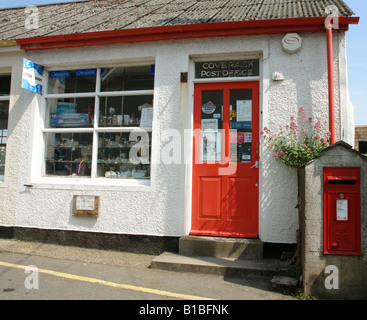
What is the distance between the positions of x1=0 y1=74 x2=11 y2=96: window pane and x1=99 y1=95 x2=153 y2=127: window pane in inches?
84.5

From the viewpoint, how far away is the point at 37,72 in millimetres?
6102

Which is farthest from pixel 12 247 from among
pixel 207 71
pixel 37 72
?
pixel 207 71

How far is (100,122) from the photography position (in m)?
6.09

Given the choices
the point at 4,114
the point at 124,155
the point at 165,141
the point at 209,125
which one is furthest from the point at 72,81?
the point at 209,125

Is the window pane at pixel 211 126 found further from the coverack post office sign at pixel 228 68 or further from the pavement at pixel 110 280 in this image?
the pavement at pixel 110 280

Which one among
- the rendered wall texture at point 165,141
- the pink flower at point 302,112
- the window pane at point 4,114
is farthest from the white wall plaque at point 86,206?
the pink flower at point 302,112

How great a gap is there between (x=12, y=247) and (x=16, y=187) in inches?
43.5

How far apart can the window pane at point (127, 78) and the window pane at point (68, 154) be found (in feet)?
3.38

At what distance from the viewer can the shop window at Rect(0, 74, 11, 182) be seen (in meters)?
6.53

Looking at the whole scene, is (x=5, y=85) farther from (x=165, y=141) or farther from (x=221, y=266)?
(x=221, y=266)

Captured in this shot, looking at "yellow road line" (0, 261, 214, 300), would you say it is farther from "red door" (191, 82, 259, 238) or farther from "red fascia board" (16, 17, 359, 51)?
"red fascia board" (16, 17, 359, 51)

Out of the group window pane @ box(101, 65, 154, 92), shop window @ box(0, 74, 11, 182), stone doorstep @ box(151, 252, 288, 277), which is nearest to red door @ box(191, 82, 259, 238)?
stone doorstep @ box(151, 252, 288, 277)

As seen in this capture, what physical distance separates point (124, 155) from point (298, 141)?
9.92 feet

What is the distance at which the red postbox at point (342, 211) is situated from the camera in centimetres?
374
